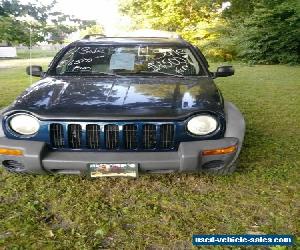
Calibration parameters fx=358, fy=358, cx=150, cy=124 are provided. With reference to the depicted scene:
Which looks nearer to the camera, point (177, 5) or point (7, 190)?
point (7, 190)

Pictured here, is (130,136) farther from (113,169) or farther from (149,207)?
(149,207)

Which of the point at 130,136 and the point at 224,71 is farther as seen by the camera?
the point at 224,71

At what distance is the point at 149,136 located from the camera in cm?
302

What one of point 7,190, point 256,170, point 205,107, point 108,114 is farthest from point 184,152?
point 7,190

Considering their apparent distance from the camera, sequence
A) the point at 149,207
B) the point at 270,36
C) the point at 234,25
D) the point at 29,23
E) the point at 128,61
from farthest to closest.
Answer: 1. the point at 234,25
2. the point at 270,36
3. the point at 128,61
4. the point at 29,23
5. the point at 149,207

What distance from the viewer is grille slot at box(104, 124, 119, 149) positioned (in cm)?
299

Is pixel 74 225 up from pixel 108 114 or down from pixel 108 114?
down

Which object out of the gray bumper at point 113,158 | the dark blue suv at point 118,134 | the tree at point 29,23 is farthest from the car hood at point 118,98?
→ the tree at point 29,23

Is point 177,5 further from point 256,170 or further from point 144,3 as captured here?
point 256,170

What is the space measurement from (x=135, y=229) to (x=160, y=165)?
55 cm

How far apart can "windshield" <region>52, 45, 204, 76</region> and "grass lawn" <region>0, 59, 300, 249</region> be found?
1.25 meters

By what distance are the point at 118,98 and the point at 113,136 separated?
412 millimetres

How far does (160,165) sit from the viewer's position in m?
2.95

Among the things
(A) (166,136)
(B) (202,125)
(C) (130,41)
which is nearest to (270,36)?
(C) (130,41)
